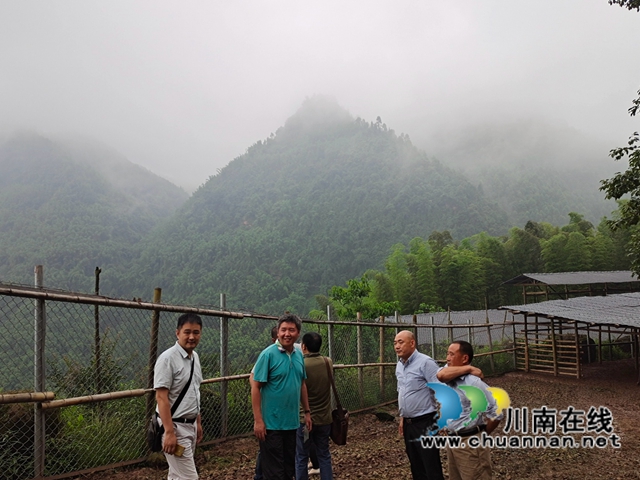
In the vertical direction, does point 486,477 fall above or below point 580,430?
above

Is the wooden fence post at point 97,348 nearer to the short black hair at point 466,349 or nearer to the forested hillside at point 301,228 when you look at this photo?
the short black hair at point 466,349

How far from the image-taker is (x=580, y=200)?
102 m

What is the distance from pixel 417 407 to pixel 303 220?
7715 centimetres

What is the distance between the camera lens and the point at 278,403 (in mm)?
3049

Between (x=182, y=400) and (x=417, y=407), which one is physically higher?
(x=182, y=400)

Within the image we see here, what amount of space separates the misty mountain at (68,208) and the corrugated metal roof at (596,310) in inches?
1922

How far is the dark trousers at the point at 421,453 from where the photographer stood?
10.3ft

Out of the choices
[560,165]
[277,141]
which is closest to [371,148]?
[277,141]

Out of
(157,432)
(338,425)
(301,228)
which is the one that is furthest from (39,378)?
(301,228)

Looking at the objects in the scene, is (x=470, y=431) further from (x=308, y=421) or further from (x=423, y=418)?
(x=308, y=421)

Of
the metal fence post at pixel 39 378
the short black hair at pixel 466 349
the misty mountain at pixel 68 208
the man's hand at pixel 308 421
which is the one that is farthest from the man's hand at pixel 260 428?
the misty mountain at pixel 68 208

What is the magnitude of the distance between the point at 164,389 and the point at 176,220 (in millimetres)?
91200

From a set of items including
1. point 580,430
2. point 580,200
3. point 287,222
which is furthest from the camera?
point 580,200

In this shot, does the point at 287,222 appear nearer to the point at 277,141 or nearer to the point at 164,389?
the point at 277,141
